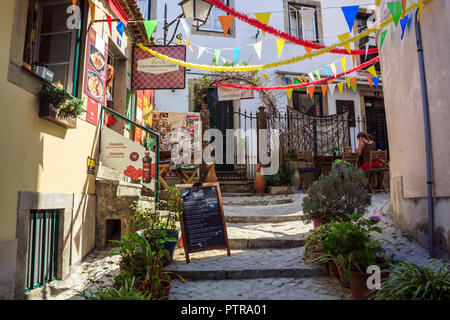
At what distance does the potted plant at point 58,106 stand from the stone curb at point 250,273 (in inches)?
87.7

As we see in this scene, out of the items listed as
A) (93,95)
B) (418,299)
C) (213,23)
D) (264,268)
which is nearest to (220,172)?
(213,23)

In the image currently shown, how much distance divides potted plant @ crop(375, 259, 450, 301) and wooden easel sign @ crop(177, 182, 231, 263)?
6.91 feet

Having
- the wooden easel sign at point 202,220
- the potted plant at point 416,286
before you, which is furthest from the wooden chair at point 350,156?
the potted plant at point 416,286

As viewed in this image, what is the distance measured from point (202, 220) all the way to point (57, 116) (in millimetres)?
2166

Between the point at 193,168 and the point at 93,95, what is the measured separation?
370 centimetres

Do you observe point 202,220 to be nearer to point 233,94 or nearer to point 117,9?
point 117,9

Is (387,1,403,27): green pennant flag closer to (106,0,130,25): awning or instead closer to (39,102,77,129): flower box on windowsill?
(106,0,130,25): awning

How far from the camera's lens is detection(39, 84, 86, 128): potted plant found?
352 centimetres

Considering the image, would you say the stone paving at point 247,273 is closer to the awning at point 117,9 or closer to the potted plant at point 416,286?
the potted plant at point 416,286

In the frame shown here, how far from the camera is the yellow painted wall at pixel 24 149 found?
Result: 3002mm

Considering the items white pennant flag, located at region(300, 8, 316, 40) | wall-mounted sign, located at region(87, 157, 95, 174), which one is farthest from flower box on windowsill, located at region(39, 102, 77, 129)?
white pennant flag, located at region(300, 8, 316, 40)

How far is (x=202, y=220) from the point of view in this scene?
423 centimetres

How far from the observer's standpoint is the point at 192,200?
4312mm

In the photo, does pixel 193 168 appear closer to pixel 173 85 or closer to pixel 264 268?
pixel 173 85
